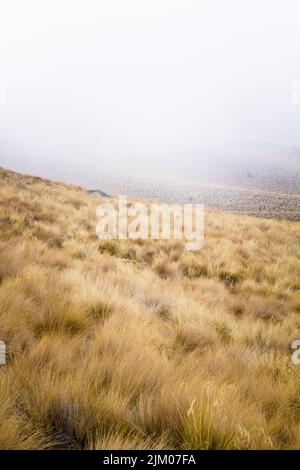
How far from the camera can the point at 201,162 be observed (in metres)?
136

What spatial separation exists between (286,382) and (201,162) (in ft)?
448

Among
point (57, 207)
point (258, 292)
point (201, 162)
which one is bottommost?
point (258, 292)

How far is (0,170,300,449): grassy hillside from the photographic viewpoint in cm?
203

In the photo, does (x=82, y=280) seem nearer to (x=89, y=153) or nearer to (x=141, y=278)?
(x=141, y=278)

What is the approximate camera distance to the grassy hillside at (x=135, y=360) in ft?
6.66

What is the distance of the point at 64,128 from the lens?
626ft

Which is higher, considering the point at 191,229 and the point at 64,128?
the point at 64,128

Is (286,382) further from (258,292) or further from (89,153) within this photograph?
(89,153)

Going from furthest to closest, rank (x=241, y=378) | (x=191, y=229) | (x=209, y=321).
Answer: (x=191, y=229) → (x=209, y=321) → (x=241, y=378)

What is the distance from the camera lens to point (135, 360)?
2.71m
